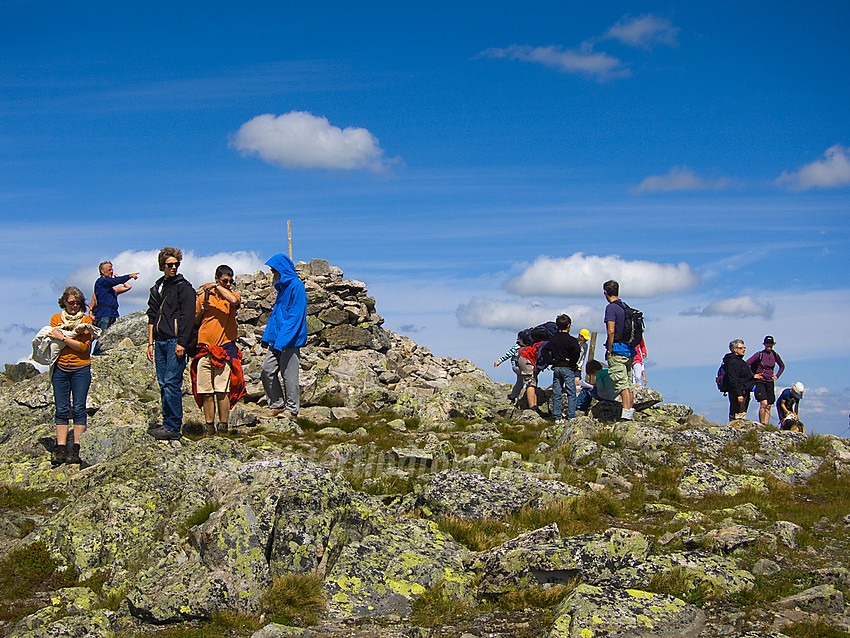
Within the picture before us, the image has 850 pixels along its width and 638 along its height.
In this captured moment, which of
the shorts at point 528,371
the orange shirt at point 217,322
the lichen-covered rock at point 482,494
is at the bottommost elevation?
the lichen-covered rock at point 482,494

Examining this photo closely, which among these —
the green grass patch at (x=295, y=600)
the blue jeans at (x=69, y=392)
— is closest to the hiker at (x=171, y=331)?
the blue jeans at (x=69, y=392)

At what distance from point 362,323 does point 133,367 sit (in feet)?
30.7

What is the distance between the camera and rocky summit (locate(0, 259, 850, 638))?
25.2 ft

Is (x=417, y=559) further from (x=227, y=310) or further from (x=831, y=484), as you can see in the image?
(x=831, y=484)

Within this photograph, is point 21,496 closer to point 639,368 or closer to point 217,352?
point 217,352

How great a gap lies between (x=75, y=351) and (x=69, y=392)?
2.50ft

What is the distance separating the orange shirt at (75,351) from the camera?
12833mm

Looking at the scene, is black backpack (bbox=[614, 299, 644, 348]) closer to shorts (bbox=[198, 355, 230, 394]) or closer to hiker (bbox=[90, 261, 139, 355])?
shorts (bbox=[198, 355, 230, 394])

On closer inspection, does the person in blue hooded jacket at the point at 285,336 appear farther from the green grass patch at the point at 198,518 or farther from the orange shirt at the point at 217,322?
the green grass patch at the point at 198,518

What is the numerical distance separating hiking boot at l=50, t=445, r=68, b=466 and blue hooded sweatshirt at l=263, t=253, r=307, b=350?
4.85 meters

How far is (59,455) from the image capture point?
12.9 m

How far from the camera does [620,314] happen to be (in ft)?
56.9

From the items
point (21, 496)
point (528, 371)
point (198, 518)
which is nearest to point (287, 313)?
point (21, 496)

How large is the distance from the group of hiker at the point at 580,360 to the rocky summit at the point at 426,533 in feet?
7.88
